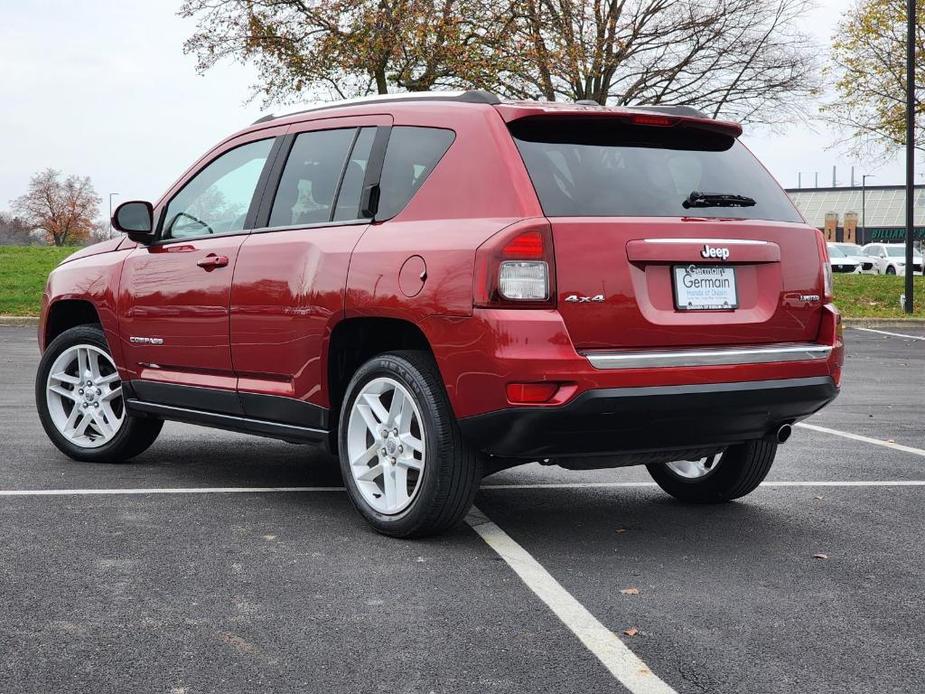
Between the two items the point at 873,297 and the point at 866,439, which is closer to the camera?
the point at 866,439

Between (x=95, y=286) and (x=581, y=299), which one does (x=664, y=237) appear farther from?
(x=95, y=286)

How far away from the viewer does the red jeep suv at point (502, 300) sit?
4.56 meters

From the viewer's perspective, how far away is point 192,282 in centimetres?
612

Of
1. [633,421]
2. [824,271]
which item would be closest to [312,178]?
[633,421]

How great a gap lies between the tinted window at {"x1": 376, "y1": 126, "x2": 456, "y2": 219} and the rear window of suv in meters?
0.39

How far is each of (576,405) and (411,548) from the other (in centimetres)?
101

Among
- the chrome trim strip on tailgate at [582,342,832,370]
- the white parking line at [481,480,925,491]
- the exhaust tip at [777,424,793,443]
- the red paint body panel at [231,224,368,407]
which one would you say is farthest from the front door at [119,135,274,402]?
the exhaust tip at [777,424,793,443]

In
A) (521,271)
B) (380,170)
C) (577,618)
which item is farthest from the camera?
(380,170)

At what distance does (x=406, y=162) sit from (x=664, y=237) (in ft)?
4.00

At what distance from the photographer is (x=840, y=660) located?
143 inches

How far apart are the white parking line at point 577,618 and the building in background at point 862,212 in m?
87.9

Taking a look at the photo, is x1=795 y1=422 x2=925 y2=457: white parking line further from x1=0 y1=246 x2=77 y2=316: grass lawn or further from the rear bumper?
x1=0 y1=246 x2=77 y2=316: grass lawn

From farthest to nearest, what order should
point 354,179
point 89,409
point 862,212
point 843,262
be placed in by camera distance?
point 862,212 < point 843,262 < point 89,409 < point 354,179

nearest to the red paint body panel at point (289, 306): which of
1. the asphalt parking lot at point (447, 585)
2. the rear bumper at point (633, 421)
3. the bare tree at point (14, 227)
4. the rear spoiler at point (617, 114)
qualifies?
the asphalt parking lot at point (447, 585)
